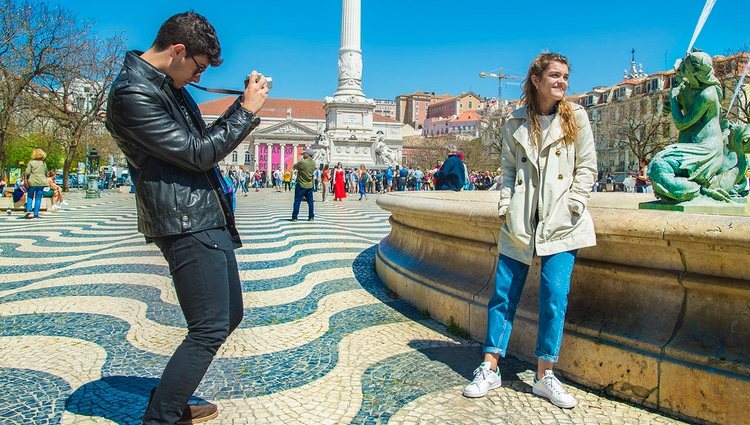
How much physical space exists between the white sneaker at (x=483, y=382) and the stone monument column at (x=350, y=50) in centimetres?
3149

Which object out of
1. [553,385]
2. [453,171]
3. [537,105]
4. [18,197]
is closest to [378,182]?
[18,197]

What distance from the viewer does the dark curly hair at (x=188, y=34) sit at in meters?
2.03

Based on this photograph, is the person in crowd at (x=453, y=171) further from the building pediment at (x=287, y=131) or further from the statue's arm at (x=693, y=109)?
the building pediment at (x=287, y=131)

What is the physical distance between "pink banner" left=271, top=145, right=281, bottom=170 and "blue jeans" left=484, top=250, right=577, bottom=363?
83668mm

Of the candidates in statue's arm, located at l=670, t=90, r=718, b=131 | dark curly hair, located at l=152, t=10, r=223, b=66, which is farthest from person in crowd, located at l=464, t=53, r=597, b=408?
statue's arm, located at l=670, t=90, r=718, b=131

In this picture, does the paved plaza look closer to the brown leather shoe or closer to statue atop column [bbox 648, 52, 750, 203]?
the brown leather shoe

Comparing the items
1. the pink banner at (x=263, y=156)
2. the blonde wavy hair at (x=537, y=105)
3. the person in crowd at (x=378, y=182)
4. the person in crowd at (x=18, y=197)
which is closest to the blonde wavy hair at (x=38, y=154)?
the person in crowd at (x=18, y=197)

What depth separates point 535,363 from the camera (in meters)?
3.02


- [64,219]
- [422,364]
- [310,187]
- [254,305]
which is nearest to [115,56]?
[64,219]

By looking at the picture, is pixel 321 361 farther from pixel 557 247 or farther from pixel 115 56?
pixel 115 56

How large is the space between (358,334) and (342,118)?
30495 mm

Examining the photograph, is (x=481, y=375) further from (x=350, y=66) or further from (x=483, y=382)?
(x=350, y=66)

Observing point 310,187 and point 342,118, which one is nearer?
point 310,187

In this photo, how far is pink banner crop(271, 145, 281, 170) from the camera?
279 feet
